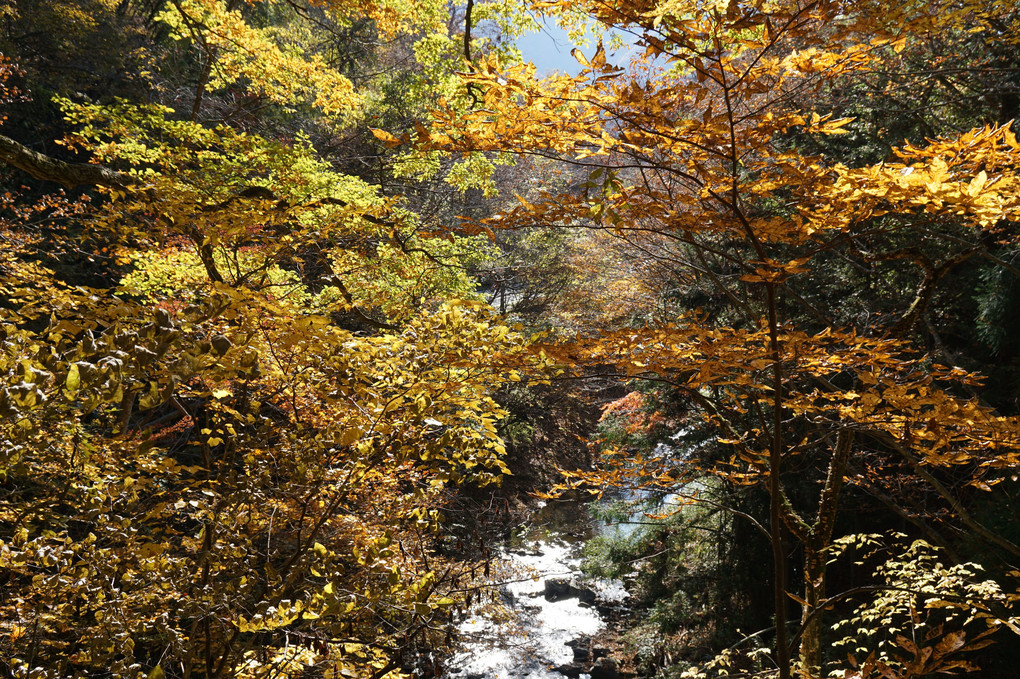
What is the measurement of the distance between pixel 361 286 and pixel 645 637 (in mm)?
6647

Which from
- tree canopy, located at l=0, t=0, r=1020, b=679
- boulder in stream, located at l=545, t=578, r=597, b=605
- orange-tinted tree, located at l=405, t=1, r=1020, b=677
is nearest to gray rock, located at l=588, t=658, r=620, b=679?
tree canopy, located at l=0, t=0, r=1020, b=679

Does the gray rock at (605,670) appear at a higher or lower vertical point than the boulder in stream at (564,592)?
lower

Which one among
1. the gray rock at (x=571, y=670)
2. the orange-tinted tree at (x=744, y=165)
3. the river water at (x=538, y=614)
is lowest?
the gray rock at (x=571, y=670)

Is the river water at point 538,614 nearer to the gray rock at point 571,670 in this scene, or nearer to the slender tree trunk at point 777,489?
the gray rock at point 571,670

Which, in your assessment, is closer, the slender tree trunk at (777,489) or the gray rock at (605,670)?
the slender tree trunk at (777,489)

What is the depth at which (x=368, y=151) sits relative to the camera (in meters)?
15.1

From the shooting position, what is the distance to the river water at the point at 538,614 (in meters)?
8.52

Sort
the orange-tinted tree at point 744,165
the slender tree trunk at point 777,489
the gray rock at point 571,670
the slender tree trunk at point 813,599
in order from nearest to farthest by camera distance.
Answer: the orange-tinted tree at point 744,165, the slender tree trunk at point 777,489, the slender tree trunk at point 813,599, the gray rock at point 571,670

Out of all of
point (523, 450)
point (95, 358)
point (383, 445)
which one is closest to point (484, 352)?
point (383, 445)

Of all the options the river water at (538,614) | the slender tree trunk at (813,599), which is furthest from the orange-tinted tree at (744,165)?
the river water at (538,614)

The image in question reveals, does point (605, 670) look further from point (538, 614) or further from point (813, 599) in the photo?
point (813, 599)

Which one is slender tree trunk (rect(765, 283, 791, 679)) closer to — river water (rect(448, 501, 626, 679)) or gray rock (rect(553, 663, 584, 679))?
river water (rect(448, 501, 626, 679))

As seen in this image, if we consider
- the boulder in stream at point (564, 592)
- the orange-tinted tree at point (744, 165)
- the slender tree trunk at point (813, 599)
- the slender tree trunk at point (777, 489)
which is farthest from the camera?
the boulder in stream at point (564, 592)

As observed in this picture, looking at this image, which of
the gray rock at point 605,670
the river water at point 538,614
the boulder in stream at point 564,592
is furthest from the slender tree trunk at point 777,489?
the boulder in stream at point 564,592
